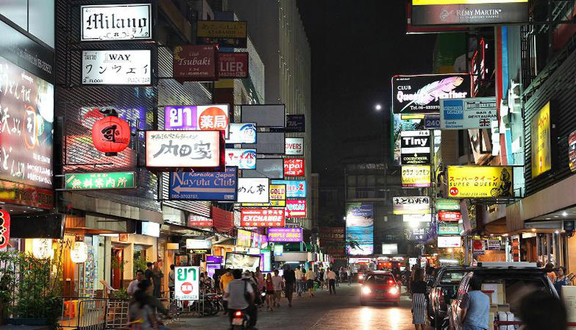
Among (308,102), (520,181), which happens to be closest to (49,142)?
(520,181)

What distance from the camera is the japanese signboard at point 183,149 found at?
2361 centimetres

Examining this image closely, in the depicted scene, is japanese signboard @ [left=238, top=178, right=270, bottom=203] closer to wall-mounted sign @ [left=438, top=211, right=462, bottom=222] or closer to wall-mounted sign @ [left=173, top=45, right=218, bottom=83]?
wall-mounted sign @ [left=173, top=45, right=218, bottom=83]

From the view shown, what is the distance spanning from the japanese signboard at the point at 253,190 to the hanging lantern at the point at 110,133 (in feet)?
50.9

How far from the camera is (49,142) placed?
20234mm

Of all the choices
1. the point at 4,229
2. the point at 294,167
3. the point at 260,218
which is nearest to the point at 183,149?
the point at 4,229

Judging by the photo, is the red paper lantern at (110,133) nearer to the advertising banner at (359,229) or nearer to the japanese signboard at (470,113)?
the japanese signboard at (470,113)

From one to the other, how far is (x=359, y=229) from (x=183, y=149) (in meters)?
112

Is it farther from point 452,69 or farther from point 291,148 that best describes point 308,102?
point 291,148

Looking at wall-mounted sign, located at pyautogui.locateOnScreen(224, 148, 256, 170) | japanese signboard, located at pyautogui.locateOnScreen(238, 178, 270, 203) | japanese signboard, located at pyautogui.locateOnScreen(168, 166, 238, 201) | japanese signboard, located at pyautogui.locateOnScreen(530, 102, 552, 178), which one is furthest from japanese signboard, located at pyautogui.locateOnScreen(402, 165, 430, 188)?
japanese signboard, located at pyautogui.locateOnScreen(168, 166, 238, 201)

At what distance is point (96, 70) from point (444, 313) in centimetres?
1012

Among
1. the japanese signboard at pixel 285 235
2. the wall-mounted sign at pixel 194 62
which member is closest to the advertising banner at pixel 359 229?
the japanese signboard at pixel 285 235

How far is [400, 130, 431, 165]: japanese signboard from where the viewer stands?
4997 cm

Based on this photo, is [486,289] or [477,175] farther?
[477,175]

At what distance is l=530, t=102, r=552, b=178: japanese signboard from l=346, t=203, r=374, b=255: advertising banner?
107 m
